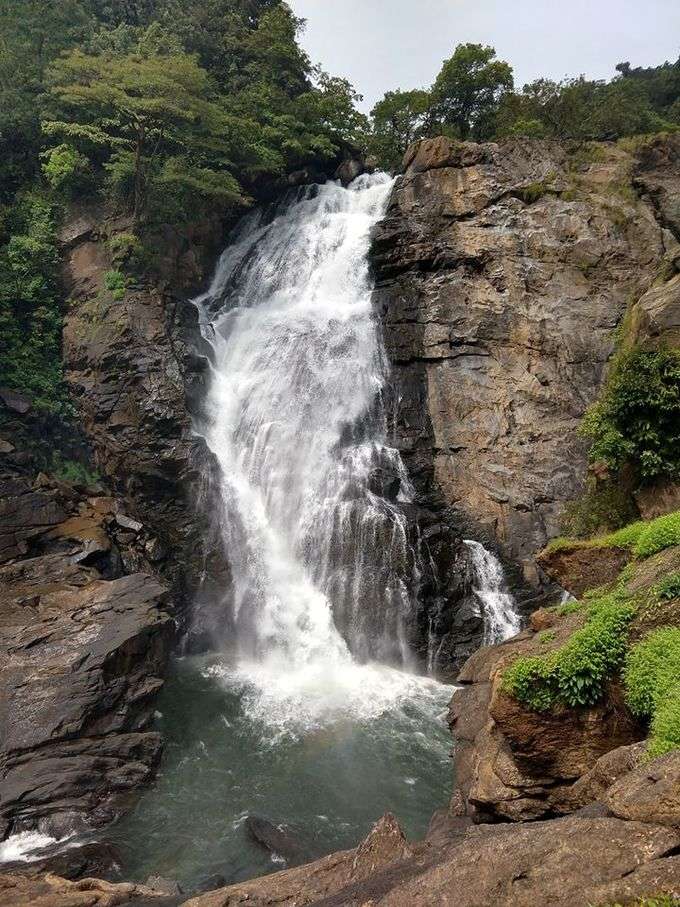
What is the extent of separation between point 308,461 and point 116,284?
1089cm

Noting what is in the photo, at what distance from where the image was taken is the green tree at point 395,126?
31953 mm

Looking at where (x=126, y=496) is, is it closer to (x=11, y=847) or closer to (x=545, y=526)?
(x=11, y=847)

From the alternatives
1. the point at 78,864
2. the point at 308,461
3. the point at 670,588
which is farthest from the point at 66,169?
the point at 670,588

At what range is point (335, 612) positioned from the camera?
16984 millimetres

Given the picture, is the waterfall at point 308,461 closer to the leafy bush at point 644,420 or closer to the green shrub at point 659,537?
the leafy bush at point 644,420

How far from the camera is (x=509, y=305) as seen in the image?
68.7 feet

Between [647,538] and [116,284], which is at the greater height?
[116,284]

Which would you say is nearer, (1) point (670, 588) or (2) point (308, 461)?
(1) point (670, 588)

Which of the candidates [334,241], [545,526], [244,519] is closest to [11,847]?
[244,519]

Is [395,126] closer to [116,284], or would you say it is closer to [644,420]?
[116,284]

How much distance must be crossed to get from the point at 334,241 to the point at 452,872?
80.9 ft

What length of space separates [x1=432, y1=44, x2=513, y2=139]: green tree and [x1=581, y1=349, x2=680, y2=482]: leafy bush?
2356cm

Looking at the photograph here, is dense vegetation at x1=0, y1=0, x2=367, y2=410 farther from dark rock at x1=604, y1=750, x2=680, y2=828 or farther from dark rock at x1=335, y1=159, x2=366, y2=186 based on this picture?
dark rock at x1=604, y1=750, x2=680, y2=828

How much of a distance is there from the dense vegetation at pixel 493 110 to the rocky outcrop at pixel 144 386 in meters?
17.1
